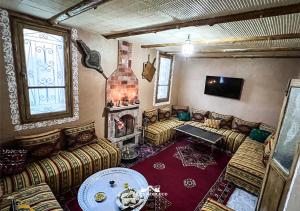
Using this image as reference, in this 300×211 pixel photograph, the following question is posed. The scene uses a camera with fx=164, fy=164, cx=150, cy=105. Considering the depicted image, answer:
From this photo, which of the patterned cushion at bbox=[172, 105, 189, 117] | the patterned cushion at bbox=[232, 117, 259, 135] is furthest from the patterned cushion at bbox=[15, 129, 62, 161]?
the patterned cushion at bbox=[232, 117, 259, 135]

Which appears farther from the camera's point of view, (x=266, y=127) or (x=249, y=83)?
(x=249, y=83)

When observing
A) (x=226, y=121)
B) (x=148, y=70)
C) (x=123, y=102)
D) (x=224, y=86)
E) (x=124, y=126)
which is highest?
(x=148, y=70)

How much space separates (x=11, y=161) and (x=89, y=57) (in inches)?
85.1

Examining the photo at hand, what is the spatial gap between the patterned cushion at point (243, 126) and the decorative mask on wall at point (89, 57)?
411 centimetres

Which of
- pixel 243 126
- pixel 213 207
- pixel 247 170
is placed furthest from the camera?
pixel 243 126

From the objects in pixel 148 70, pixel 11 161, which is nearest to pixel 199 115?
pixel 148 70

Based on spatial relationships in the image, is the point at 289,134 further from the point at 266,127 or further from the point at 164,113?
the point at 164,113

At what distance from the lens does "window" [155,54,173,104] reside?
5.39m

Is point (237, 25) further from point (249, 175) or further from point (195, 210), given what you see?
point (195, 210)

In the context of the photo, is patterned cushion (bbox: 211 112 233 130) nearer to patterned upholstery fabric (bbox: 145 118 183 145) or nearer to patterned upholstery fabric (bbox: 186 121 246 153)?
patterned upholstery fabric (bbox: 186 121 246 153)

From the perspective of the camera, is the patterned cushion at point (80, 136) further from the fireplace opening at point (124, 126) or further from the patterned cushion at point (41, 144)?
the fireplace opening at point (124, 126)

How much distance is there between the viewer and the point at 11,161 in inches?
93.7

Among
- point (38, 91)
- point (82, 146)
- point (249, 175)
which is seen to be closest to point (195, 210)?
point (249, 175)

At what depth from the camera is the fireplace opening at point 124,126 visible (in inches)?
161
